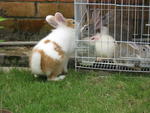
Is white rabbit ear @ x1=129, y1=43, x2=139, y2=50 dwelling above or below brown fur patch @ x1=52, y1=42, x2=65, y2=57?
below

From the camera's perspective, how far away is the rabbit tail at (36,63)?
3.53m

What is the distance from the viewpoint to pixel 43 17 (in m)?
4.56

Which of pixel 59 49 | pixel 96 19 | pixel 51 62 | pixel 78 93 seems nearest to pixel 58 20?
pixel 59 49

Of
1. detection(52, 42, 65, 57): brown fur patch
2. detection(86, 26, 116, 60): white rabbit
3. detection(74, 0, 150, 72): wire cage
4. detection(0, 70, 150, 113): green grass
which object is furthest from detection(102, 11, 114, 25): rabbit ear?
detection(52, 42, 65, 57): brown fur patch

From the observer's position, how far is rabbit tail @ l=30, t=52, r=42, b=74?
3.53 m

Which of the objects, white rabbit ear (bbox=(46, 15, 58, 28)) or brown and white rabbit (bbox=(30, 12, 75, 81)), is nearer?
brown and white rabbit (bbox=(30, 12, 75, 81))

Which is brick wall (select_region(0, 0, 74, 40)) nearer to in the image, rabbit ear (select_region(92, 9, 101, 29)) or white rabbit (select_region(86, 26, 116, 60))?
rabbit ear (select_region(92, 9, 101, 29))

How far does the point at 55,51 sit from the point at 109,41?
2.09ft

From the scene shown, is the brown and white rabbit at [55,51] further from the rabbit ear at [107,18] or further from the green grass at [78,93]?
the rabbit ear at [107,18]

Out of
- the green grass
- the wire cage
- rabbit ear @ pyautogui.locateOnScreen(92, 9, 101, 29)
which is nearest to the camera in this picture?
the green grass

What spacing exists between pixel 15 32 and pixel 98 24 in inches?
42.7

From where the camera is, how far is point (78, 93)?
132 inches

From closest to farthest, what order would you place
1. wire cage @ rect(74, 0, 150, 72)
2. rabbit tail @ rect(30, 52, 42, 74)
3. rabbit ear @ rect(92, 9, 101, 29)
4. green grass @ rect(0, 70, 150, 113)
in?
1. green grass @ rect(0, 70, 150, 113)
2. rabbit tail @ rect(30, 52, 42, 74)
3. wire cage @ rect(74, 0, 150, 72)
4. rabbit ear @ rect(92, 9, 101, 29)

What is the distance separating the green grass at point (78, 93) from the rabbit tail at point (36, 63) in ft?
0.36
